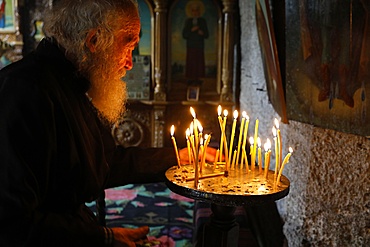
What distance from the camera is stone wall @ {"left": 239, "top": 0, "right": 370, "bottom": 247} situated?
5.66 ft

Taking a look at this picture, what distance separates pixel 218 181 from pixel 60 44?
2.54 feet

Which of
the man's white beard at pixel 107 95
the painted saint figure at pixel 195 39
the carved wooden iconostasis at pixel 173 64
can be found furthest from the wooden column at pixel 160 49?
the man's white beard at pixel 107 95

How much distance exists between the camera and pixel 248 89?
196 inches

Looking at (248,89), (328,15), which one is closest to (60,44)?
(328,15)

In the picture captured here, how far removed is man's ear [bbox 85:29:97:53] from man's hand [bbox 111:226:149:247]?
0.66 meters

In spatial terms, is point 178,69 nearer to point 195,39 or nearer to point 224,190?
point 195,39

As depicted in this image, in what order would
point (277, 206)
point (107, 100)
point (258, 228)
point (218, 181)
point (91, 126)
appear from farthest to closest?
point (277, 206) → point (258, 228) → point (107, 100) → point (91, 126) → point (218, 181)

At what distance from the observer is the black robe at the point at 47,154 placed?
3.81 ft

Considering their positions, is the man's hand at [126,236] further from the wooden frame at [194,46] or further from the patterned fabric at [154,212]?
the wooden frame at [194,46]

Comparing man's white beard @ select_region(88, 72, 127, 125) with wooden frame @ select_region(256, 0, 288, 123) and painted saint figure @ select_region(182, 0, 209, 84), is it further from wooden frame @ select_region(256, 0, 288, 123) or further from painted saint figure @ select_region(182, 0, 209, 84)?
painted saint figure @ select_region(182, 0, 209, 84)

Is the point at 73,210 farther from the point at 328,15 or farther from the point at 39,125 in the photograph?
the point at 328,15

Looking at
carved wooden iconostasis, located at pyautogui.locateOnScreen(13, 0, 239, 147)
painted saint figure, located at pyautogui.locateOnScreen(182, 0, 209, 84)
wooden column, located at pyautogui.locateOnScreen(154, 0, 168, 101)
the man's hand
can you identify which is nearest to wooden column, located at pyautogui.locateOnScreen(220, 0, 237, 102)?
Answer: carved wooden iconostasis, located at pyautogui.locateOnScreen(13, 0, 239, 147)

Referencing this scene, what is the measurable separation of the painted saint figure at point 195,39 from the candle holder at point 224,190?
4.31m

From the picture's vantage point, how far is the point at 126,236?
1411 millimetres
